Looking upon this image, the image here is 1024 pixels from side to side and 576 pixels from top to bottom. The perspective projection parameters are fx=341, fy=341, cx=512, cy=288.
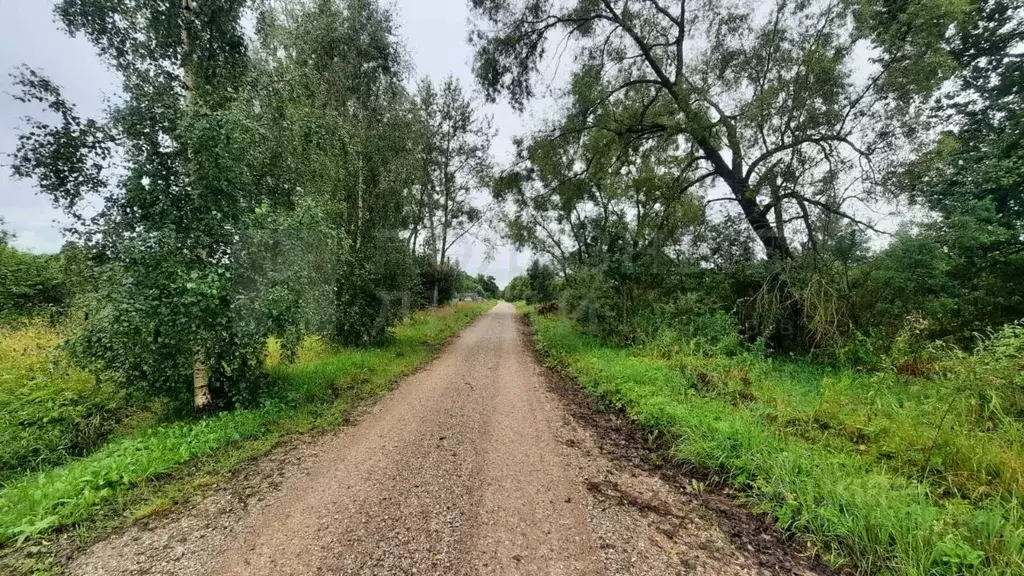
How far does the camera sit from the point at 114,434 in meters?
4.82

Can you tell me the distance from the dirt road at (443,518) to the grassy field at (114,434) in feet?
1.92

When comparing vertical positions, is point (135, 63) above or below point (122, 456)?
above

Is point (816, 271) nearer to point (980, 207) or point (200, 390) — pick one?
point (980, 207)

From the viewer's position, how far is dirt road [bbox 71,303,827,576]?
91.3 inches

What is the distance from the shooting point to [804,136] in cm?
764

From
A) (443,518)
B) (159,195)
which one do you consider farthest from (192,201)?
(443,518)

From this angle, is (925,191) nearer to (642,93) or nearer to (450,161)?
(642,93)

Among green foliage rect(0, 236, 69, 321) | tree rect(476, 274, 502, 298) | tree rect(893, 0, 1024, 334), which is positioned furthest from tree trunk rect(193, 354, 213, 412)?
tree rect(476, 274, 502, 298)

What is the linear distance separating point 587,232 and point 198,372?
12073mm

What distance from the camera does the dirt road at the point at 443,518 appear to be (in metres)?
2.32

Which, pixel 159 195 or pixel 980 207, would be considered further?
pixel 980 207

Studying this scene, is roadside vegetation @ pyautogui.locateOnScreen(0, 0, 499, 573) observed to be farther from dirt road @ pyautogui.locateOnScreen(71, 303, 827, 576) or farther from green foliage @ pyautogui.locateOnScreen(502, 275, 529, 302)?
green foliage @ pyautogui.locateOnScreen(502, 275, 529, 302)

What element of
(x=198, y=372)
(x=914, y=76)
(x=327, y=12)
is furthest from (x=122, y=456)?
(x=914, y=76)

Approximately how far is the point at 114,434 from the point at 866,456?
364 inches
